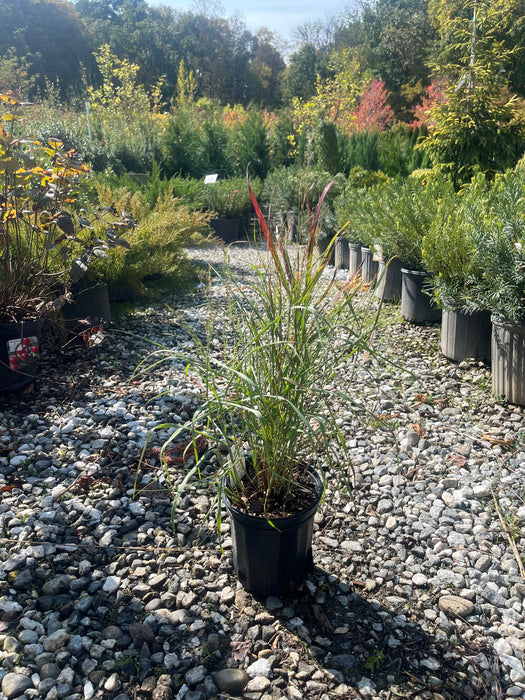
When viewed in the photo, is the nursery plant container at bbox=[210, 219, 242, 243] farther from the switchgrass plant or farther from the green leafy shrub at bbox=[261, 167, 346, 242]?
the switchgrass plant

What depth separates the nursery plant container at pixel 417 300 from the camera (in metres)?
3.79

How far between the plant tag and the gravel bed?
23cm

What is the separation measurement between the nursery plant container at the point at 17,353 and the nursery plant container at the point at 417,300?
8.66 ft

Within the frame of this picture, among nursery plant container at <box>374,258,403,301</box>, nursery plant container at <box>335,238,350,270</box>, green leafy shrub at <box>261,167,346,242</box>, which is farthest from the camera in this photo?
green leafy shrub at <box>261,167,346,242</box>

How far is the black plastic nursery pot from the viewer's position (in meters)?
1.40

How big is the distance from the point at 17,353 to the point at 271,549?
1.82 m

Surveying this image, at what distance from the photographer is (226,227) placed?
7.80m

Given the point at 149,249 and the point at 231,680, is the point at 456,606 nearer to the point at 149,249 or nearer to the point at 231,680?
the point at 231,680

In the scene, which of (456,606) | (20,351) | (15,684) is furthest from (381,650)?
(20,351)

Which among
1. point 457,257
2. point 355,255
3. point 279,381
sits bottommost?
point 279,381

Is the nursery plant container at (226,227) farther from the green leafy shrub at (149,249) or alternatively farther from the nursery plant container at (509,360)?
the nursery plant container at (509,360)

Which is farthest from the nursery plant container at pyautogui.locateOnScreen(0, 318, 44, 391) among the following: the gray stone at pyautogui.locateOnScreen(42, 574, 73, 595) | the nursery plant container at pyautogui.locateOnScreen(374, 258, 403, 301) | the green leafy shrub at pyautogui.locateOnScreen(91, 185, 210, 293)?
the nursery plant container at pyautogui.locateOnScreen(374, 258, 403, 301)

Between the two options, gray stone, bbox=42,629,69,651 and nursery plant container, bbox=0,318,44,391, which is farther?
nursery plant container, bbox=0,318,44,391

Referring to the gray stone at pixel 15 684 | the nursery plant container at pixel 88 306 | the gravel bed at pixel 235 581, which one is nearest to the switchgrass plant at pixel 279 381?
the gravel bed at pixel 235 581
